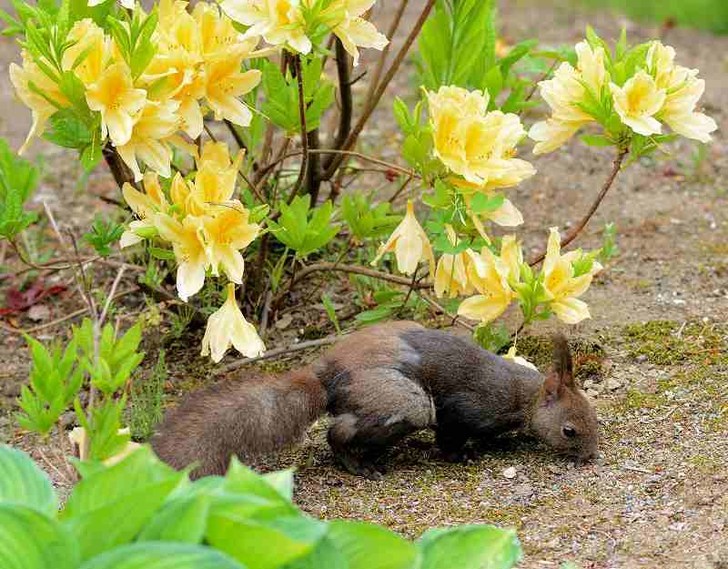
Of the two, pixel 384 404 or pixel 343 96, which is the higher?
pixel 343 96

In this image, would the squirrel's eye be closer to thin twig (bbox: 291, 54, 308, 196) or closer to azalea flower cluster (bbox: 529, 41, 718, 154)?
azalea flower cluster (bbox: 529, 41, 718, 154)

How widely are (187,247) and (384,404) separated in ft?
2.11

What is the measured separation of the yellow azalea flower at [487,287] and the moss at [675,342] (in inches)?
25.0

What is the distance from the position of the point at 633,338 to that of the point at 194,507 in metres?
2.23

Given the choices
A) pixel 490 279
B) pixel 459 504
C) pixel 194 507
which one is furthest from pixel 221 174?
pixel 194 507

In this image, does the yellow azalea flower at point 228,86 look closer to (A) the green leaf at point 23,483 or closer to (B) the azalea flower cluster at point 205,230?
(B) the azalea flower cluster at point 205,230

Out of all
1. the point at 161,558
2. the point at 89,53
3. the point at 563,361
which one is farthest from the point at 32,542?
the point at 563,361

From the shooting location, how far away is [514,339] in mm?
3883

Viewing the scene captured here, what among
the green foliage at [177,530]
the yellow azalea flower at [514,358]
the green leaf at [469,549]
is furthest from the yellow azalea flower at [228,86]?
the green leaf at [469,549]

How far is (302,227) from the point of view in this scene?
11.8ft

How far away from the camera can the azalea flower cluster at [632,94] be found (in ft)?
11.3

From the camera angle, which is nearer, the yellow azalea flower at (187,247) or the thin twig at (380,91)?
the yellow azalea flower at (187,247)

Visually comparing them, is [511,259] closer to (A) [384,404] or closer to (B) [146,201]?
(A) [384,404]

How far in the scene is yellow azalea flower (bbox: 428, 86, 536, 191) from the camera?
3.33m
